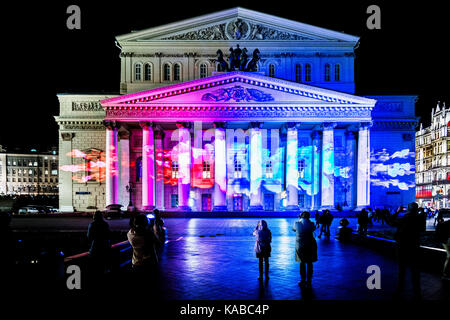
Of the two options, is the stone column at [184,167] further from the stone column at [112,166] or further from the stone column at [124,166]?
the stone column at [124,166]

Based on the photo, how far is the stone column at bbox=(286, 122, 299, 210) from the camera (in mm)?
40094

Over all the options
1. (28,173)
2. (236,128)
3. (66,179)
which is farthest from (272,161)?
(28,173)

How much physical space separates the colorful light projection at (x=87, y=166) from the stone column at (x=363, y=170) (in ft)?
→ 102

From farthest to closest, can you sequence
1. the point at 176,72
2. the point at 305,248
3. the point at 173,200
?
the point at 176,72
the point at 173,200
the point at 305,248

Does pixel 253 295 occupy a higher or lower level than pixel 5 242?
lower

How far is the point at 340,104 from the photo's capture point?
3934cm

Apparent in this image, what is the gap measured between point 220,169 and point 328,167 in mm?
12058

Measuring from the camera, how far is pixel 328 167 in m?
40.2

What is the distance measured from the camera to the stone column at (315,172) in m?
43.0

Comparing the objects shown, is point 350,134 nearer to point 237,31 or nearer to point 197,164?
point 237,31

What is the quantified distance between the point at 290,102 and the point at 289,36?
11609 mm
